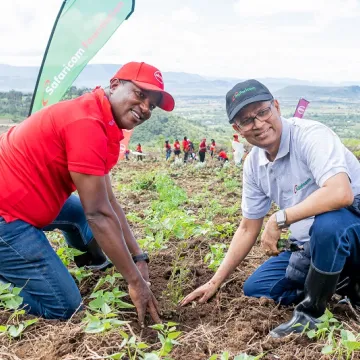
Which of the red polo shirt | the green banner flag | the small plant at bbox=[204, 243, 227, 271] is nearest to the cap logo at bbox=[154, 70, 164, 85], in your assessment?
the red polo shirt

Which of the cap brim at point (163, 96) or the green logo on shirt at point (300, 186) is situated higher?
the cap brim at point (163, 96)

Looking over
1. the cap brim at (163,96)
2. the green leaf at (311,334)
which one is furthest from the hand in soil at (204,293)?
the cap brim at (163,96)

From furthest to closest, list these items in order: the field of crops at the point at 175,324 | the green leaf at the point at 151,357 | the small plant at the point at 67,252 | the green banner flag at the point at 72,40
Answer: the green banner flag at the point at 72,40 < the small plant at the point at 67,252 < the field of crops at the point at 175,324 < the green leaf at the point at 151,357

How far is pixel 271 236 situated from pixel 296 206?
21cm

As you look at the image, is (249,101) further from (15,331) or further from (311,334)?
(15,331)

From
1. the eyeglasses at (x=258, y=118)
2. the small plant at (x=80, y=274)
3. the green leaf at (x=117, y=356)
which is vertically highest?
the eyeglasses at (x=258, y=118)

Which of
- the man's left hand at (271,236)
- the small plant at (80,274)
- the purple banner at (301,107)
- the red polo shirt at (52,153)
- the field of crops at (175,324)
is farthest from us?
the purple banner at (301,107)

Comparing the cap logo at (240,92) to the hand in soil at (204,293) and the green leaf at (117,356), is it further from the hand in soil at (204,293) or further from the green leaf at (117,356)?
the green leaf at (117,356)

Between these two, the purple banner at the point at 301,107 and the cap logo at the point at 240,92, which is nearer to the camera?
the cap logo at the point at 240,92

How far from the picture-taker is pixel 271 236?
2.36m

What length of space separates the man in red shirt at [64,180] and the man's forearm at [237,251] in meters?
0.52

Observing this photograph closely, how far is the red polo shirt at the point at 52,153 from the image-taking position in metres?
2.22

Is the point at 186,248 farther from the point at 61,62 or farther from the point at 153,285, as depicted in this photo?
the point at 61,62

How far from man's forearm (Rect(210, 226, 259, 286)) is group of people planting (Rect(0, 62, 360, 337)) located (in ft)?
0.69
